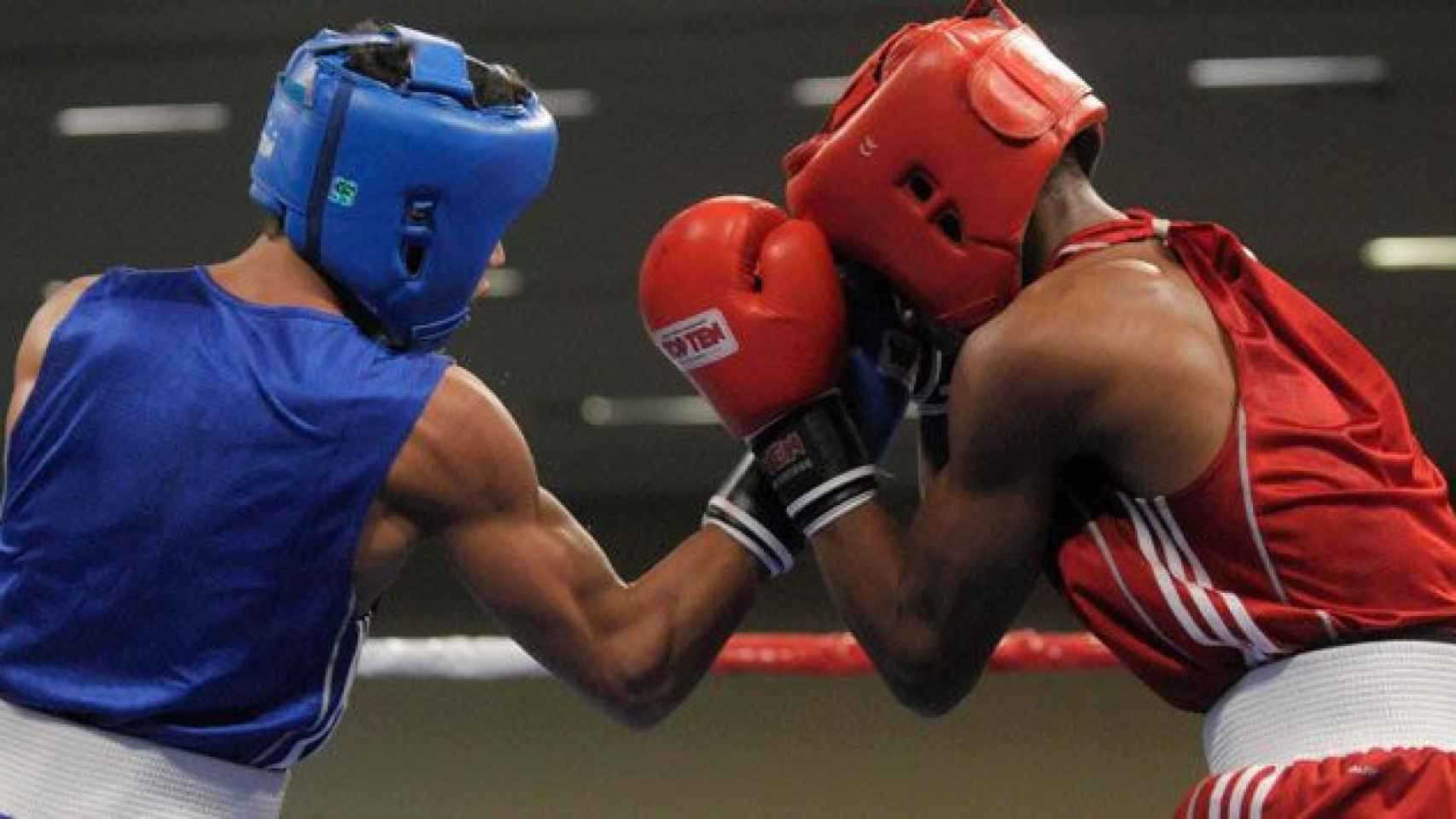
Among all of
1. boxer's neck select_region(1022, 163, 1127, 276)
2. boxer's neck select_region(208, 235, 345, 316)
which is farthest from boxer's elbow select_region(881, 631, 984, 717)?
boxer's neck select_region(208, 235, 345, 316)

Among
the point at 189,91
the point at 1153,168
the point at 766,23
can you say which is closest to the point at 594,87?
the point at 766,23

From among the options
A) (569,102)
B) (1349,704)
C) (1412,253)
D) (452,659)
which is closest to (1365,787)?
(1349,704)

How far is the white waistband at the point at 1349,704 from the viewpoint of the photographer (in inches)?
57.2

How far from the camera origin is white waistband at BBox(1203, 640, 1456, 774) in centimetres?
145

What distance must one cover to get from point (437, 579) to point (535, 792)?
191 cm

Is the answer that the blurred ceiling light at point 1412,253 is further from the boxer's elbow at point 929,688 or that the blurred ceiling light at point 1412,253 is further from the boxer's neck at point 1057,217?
the boxer's elbow at point 929,688

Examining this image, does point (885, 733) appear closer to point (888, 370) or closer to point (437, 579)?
point (437, 579)

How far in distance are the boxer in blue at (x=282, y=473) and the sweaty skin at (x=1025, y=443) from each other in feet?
0.82

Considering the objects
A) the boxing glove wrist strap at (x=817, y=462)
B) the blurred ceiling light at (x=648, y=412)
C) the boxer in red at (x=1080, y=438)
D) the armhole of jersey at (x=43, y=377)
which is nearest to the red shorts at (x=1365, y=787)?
the boxer in red at (x=1080, y=438)

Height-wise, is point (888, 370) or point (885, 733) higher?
point (888, 370)

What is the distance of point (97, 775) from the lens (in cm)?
146

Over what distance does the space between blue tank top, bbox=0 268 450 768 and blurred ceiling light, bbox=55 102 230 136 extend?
347 centimetres

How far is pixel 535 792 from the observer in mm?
5523

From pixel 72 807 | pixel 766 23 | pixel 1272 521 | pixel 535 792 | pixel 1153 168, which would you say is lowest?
pixel 535 792
